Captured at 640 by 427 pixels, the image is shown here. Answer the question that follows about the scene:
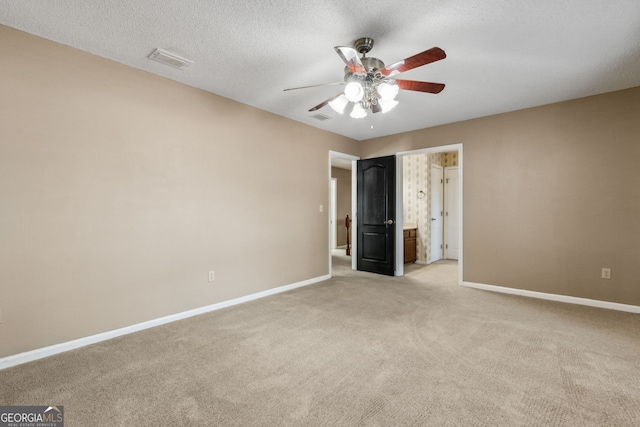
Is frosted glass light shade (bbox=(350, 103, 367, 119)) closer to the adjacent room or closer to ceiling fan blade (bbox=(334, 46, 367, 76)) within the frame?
the adjacent room

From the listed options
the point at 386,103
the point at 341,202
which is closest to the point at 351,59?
the point at 386,103

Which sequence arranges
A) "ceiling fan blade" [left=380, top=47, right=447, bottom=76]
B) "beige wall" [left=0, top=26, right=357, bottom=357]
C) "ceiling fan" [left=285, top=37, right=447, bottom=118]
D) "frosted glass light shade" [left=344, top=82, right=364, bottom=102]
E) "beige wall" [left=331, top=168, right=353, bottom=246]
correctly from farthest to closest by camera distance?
"beige wall" [left=331, top=168, right=353, bottom=246]
"beige wall" [left=0, top=26, right=357, bottom=357]
"frosted glass light shade" [left=344, top=82, right=364, bottom=102]
"ceiling fan" [left=285, top=37, right=447, bottom=118]
"ceiling fan blade" [left=380, top=47, right=447, bottom=76]

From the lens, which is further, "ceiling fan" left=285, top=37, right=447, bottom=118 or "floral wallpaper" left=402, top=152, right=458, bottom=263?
"floral wallpaper" left=402, top=152, right=458, bottom=263

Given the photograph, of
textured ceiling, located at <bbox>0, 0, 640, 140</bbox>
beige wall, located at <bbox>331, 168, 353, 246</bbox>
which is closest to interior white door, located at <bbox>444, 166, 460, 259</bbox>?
beige wall, located at <bbox>331, 168, 353, 246</bbox>

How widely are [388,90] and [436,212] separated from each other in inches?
206

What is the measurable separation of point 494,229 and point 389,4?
11.6 feet

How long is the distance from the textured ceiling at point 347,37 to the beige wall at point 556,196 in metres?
0.49

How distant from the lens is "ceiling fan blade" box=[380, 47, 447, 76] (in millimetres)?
1868

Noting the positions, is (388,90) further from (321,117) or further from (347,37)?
(321,117)

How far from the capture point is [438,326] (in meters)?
2.95

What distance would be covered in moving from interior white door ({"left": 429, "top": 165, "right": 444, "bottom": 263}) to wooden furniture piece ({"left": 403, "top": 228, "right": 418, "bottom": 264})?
379 millimetres

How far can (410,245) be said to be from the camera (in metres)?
6.44

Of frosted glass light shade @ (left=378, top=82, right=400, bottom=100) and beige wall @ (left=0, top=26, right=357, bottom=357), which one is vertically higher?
frosted glass light shade @ (left=378, top=82, right=400, bottom=100)

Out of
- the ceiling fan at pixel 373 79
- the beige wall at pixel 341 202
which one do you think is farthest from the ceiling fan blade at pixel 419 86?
the beige wall at pixel 341 202
